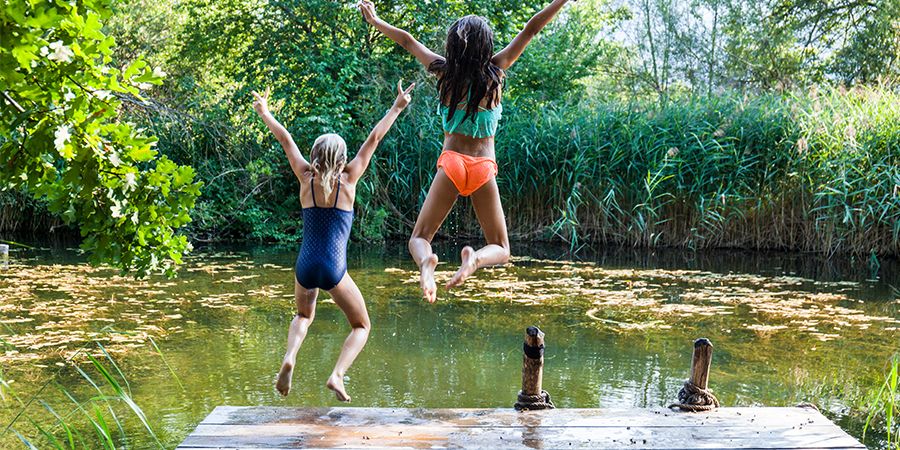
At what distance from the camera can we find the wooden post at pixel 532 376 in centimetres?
491

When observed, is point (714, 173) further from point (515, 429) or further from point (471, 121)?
point (471, 121)

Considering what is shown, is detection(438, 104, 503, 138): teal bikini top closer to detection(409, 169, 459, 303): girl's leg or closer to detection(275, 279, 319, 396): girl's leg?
detection(409, 169, 459, 303): girl's leg

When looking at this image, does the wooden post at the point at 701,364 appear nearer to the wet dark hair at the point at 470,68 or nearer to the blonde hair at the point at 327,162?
the wet dark hair at the point at 470,68

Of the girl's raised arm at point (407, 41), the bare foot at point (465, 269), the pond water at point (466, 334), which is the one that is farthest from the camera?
the pond water at point (466, 334)

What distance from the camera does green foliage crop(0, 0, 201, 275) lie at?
3021mm

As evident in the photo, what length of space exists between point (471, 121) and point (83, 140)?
1.62 meters

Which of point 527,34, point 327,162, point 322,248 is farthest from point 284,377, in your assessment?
point 527,34

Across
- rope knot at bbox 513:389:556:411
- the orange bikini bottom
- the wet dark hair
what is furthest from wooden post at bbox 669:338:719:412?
the wet dark hair

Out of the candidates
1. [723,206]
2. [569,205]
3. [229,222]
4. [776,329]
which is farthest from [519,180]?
[776,329]

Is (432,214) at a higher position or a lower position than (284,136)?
lower

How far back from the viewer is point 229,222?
1495 cm

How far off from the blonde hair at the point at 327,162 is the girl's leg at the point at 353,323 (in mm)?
454

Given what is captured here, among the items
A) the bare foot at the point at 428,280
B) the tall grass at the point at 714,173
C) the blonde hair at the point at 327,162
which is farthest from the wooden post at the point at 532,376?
the tall grass at the point at 714,173

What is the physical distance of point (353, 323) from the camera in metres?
4.54
